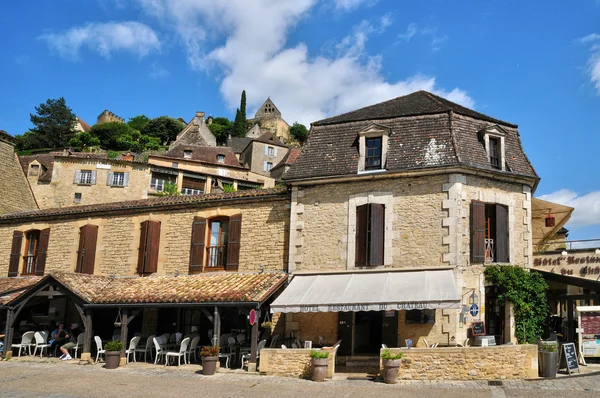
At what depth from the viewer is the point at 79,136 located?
66.8 meters

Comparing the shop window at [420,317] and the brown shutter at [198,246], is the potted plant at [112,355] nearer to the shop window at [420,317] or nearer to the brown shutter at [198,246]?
the brown shutter at [198,246]

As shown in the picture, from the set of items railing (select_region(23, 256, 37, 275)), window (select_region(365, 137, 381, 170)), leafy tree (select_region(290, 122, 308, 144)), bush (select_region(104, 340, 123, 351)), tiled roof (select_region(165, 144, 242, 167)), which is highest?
leafy tree (select_region(290, 122, 308, 144))

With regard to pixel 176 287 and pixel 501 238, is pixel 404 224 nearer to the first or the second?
pixel 501 238

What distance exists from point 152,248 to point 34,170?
28.8m

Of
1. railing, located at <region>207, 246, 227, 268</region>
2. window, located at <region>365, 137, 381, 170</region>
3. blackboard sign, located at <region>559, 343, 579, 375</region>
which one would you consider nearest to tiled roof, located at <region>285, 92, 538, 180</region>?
window, located at <region>365, 137, 381, 170</region>

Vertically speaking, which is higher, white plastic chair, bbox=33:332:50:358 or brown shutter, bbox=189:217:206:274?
brown shutter, bbox=189:217:206:274

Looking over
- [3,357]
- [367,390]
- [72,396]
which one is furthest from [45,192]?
[367,390]

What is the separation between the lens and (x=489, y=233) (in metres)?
15.6

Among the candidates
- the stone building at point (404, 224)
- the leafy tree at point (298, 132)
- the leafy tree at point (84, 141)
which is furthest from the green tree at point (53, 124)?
the stone building at point (404, 224)

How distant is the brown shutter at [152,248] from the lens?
62.3 feet

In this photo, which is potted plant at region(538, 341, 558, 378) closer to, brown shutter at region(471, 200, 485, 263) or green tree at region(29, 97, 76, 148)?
brown shutter at region(471, 200, 485, 263)

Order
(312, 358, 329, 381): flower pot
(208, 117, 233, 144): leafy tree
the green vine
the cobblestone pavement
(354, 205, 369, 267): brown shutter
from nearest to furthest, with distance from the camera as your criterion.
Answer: the cobblestone pavement < (312, 358, 329, 381): flower pot < the green vine < (354, 205, 369, 267): brown shutter < (208, 117, 233, 144): leafy tree

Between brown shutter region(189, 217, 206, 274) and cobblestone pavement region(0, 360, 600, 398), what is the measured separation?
168 inches

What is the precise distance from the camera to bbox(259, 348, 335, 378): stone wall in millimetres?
13484
